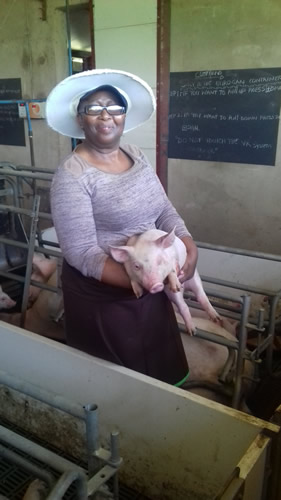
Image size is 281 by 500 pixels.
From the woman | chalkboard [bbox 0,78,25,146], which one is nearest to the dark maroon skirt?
the woman

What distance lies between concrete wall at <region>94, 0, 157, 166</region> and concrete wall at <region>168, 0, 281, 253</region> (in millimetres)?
197

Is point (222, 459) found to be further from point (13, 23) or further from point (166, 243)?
point (13, 23)

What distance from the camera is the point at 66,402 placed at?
1.00 metres

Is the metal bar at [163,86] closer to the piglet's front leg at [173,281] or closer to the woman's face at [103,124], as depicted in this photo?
the woman's face at [103,124]

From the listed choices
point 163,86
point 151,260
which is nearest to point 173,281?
point 151,260

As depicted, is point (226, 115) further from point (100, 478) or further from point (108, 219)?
point (100, 478)

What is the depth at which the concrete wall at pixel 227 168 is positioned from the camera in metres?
3.38

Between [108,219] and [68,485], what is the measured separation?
0.74 metres

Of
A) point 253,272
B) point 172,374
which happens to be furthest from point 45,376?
point 253,272

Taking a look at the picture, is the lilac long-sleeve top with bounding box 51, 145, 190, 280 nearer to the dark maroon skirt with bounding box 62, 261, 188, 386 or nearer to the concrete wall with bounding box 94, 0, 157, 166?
the dark maroon skirt with bounding box 62, 261, 188, 386

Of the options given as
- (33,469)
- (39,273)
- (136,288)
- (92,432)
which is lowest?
(39,273)

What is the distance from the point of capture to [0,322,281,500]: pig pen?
46.6 inches

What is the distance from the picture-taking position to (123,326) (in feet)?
4.88

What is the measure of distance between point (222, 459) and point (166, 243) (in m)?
0.67
